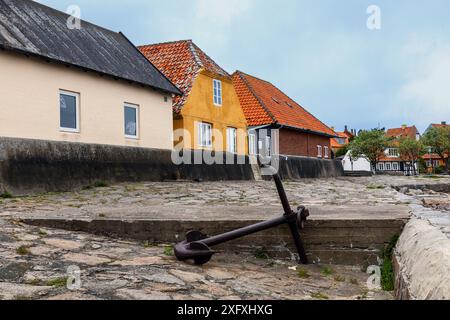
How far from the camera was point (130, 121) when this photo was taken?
1847cm

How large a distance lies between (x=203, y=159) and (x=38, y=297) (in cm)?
1255

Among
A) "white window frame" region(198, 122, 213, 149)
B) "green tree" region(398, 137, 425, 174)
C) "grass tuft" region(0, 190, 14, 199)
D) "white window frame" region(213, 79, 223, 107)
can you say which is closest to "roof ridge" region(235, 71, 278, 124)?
"white window frame" region(213, 79, 223, 107)

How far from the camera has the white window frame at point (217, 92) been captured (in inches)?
1016

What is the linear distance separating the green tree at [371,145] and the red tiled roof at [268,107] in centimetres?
1015

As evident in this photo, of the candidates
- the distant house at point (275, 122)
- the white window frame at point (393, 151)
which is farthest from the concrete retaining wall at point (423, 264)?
the white window frame at point (393, 151)

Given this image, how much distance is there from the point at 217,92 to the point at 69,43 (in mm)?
10803

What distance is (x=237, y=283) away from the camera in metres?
3.54

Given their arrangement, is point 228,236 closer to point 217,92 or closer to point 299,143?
point 217,92

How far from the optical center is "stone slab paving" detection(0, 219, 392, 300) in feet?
9.99

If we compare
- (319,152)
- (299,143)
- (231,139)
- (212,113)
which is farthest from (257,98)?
(319,152)

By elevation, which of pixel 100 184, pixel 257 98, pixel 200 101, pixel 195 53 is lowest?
pixel 100 184

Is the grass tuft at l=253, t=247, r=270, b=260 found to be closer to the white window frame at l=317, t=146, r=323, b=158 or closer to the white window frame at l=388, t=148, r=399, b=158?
the white window frame at l=317, t=146, r=323, b=158

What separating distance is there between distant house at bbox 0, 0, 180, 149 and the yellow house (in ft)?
8.67
